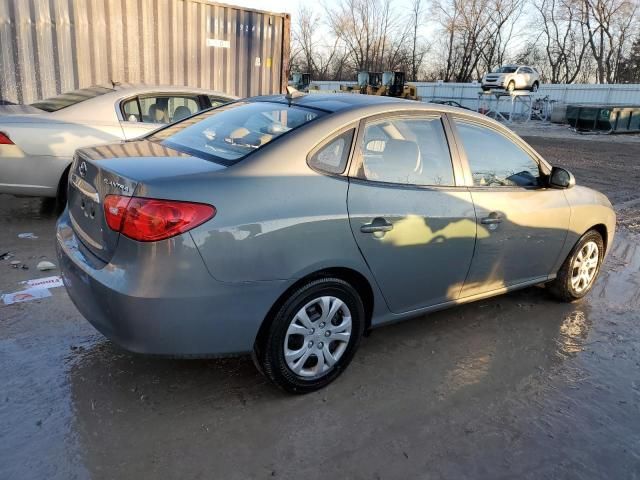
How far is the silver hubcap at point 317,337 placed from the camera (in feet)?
9.19

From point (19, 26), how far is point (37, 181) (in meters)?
3.35

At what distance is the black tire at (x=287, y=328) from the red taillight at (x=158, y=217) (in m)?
0.65

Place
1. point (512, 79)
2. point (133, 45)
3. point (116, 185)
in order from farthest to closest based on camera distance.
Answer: point (512, 79), point (133, 45), point (116, 185)

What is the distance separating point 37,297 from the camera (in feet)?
12.9

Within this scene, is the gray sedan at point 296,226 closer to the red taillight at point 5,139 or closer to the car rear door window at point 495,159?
the car rear door window at point 495,159

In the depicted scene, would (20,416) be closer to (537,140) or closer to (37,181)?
(37,181)

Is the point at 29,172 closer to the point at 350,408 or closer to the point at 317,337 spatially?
the point at 317,337

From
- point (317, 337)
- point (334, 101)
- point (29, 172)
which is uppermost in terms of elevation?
point (334, 101)

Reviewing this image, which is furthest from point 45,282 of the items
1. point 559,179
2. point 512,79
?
point 512,79

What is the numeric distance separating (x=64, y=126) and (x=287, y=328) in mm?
4057

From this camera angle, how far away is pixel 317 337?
2.88 m

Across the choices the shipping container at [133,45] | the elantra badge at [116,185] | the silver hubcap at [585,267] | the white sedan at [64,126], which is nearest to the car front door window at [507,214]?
the silver hubcap at [585,267]

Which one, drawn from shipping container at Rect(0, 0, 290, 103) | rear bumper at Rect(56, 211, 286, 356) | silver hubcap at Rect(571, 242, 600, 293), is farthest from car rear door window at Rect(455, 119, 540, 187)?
shipping container at Rect(0, 0, 290, 103)

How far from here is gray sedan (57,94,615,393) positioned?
2420 mm
